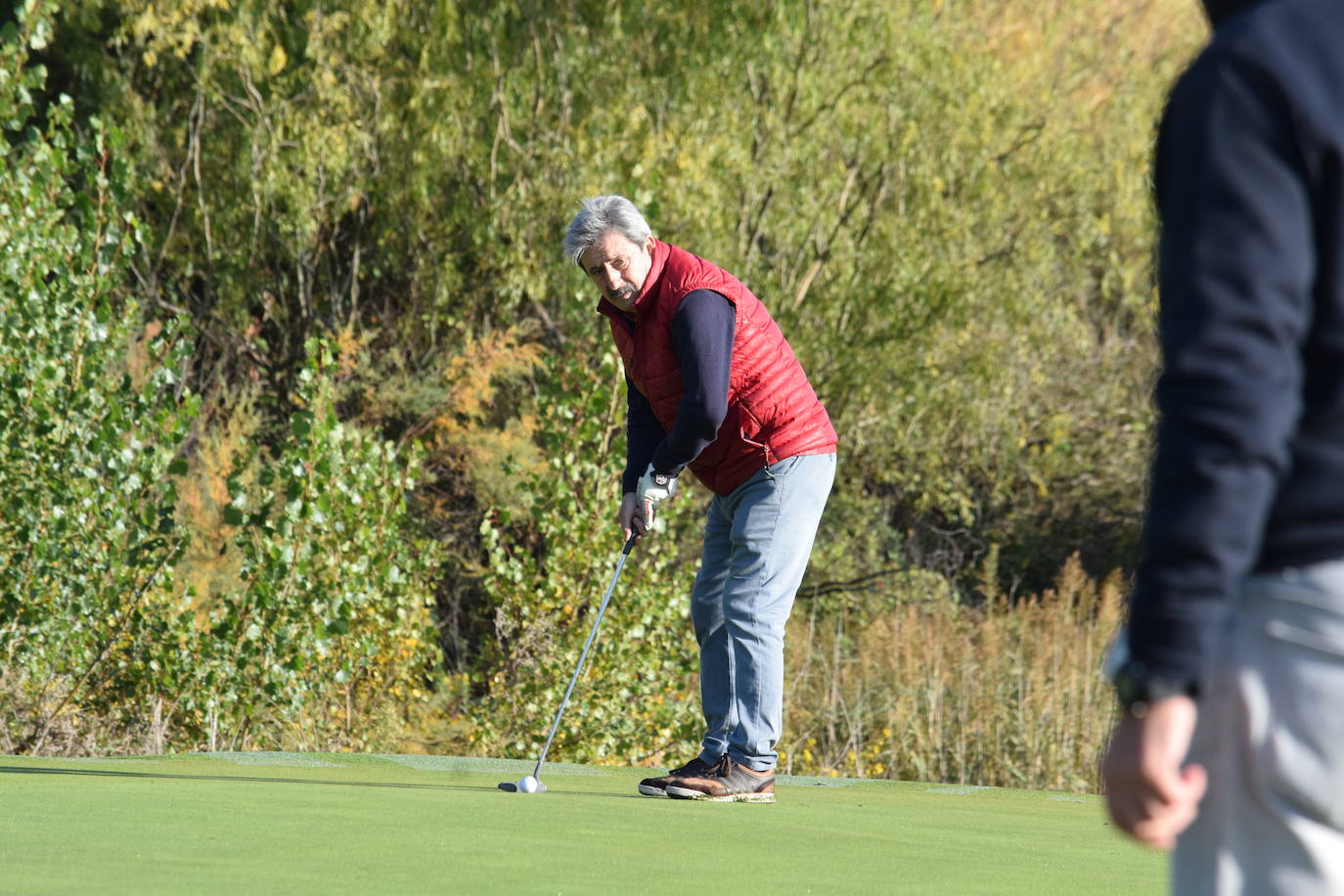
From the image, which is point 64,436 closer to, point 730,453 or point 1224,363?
point 730,453

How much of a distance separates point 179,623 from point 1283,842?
6.55 m

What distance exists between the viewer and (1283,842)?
1.34m

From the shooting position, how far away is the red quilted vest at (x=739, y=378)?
4.69 metres

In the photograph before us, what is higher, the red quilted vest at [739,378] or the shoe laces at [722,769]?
the red quilted vest at [739,378]

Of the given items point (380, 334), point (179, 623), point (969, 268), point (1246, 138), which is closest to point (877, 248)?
point (969, 268)

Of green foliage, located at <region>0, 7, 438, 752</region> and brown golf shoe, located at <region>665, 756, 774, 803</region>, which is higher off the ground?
green foliage, located at <region>0, 7, 438, 752</region>

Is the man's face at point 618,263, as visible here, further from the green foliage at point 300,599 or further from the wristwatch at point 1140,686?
the wristwatch at point 1140,686

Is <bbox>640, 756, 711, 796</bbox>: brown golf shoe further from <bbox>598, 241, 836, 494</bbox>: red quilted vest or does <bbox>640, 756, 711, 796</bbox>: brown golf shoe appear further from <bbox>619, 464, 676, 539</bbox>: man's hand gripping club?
<bbox>598, 241, 836, 494</bbox>: red quilted vest

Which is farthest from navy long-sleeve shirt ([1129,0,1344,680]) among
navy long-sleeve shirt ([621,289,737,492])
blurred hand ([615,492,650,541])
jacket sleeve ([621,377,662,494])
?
jacket sleeve ([621,377,662,494])

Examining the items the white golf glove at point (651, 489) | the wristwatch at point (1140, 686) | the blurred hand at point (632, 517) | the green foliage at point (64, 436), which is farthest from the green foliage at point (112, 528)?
the wristwatch at point (1140, 686)

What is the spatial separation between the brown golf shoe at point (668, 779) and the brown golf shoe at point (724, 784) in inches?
Result: 0.5

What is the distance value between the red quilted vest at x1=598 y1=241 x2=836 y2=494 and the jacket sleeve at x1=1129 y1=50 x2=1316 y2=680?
3.33m

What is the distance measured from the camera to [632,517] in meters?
4.96

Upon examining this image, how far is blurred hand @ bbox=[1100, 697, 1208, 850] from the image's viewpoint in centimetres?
131
